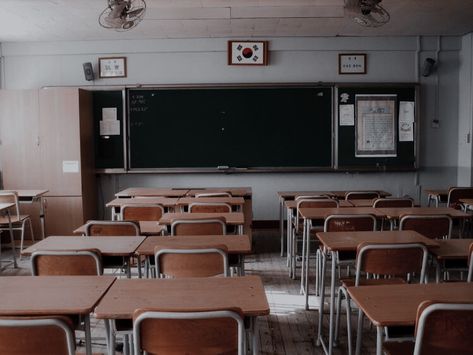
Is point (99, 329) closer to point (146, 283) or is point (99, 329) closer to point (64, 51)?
point (146, 283)

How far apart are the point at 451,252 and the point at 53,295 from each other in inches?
83.2

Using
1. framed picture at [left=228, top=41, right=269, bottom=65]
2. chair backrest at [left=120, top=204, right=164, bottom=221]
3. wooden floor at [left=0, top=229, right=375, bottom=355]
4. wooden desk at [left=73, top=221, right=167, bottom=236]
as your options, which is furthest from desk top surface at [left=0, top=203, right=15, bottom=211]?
framed picture at [left=228, top=41, right=269, bottom=65]

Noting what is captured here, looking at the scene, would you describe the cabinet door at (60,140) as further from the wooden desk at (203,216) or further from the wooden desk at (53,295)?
the wooden desk at (53,295)

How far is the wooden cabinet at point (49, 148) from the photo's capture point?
22.5ft

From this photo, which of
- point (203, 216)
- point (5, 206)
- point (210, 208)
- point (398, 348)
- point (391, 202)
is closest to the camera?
point (398, 348)

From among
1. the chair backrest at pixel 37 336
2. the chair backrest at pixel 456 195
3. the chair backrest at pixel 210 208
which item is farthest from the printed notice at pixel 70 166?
the chair backrest at pixel 37 336

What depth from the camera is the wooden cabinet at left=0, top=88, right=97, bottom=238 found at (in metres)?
6.84

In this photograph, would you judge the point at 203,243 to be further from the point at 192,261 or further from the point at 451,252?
the point at 451,252

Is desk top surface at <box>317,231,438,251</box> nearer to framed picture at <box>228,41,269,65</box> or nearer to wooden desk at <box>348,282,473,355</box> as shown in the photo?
wooden desk at <box>348,282,473,355</box>

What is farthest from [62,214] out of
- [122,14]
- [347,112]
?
[347,112]

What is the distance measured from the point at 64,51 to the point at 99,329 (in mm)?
5121

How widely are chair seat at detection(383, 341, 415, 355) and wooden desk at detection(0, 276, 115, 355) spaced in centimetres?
123

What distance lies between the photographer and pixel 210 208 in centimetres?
447

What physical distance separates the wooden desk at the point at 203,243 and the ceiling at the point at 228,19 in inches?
139
